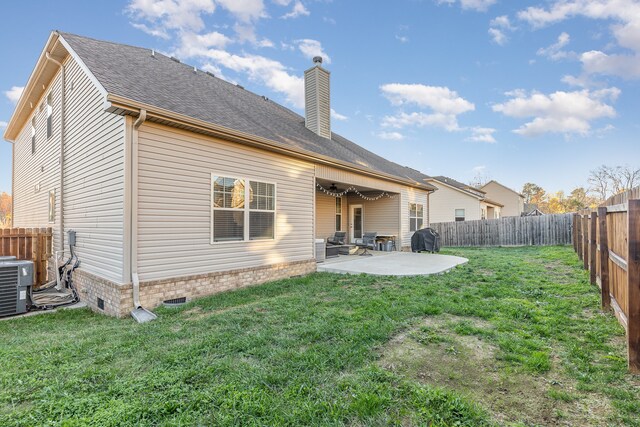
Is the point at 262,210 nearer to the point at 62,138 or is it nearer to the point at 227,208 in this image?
the point at 227,208

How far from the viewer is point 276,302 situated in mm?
5395

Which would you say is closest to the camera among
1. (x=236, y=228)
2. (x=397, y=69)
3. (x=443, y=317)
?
(x=443, y=317)

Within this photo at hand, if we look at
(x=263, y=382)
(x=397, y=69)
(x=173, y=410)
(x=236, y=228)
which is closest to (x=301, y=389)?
(x=263, y=382)

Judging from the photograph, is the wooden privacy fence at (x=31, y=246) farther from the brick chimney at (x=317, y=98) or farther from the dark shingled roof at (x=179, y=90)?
the brick chimney at (x=317, y=98)

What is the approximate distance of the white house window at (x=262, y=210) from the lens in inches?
274

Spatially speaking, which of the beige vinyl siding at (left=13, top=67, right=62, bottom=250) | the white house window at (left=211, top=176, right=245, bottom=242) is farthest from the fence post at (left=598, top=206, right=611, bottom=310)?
the beige vinyl siding at (left=13, top=67, right=62, bottom=250)

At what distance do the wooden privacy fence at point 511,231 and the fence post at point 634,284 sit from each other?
16.5 m

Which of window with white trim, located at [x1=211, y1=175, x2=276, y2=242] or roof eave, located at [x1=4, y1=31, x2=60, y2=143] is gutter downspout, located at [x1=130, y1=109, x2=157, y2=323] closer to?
window with white trim, located at [x1=211, y1=175, x2=276, y2=242]

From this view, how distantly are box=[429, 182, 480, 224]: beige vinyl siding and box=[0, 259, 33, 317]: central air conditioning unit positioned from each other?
2284cm

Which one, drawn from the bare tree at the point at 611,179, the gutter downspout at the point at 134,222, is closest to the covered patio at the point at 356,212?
the gutter downspout at the point at 134,222

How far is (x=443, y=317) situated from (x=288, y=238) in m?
4.43

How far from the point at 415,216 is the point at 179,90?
35.9ft

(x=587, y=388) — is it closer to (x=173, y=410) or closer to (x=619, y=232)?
(x=619, y=232)

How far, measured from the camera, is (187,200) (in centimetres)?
577
